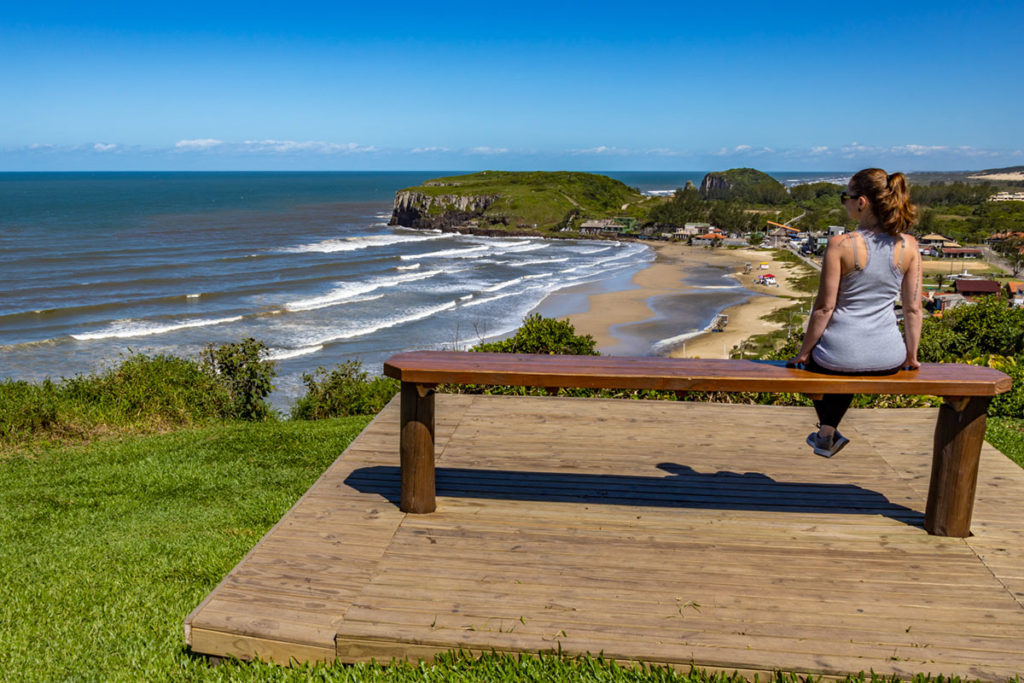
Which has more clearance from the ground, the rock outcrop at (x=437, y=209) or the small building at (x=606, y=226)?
the rock outcrop at (x=437, y=209)

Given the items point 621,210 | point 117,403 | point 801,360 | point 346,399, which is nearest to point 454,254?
point 346,399

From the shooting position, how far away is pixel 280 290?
34781 mm

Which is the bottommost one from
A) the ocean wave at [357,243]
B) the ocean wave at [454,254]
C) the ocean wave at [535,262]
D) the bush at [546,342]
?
the ocean wave at [535,262]

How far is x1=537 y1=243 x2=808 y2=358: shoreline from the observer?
983 inches

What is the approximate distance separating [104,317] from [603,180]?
107605mm

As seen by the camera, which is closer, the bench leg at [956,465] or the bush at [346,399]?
the bench leg at [956,465]

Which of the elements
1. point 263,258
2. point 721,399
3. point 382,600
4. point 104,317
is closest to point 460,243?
point 263,258

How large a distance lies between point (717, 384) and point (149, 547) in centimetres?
355

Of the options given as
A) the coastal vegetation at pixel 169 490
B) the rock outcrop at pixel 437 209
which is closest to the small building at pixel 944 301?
the coastal vegetation at pixel 169 490

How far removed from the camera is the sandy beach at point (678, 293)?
25.3m

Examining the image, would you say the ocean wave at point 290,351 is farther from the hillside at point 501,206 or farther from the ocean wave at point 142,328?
the hillside at point 501,206

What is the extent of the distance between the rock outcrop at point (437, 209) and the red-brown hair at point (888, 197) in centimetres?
8541

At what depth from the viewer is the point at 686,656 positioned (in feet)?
9.10

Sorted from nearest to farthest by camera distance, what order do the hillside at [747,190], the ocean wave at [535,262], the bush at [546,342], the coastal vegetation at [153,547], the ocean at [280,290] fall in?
the coastal vegetation at [153,547] → the bush at [546,342] → the ocean at [280,290] → the ocean wave at [535,262] → the hillside at [747,190]
